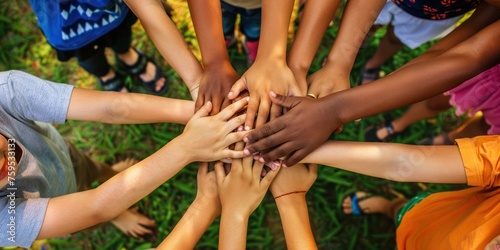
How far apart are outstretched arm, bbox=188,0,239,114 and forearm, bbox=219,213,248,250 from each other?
30 cm

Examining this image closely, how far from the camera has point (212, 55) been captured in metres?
1.21

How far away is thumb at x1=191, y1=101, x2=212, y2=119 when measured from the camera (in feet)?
3.75

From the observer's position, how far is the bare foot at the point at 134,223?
175cm

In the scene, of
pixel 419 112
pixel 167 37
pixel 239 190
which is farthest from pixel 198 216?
pixel 419 112

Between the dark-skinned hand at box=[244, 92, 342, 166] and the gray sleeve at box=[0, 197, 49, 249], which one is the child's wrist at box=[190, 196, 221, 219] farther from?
the gray sleeve at box=[0, 197, 49, 249]

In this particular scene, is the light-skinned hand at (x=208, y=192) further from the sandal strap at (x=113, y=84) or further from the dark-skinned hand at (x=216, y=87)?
the sandal strap at (x=113, y=84)

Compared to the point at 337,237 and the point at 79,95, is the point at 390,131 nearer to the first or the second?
the point at 337,237

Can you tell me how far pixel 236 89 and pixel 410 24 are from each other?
29.8 inches

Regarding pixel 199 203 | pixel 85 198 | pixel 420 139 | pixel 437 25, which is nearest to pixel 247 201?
pixel 199 203

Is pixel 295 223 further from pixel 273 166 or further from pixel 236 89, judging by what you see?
pixel 236 89

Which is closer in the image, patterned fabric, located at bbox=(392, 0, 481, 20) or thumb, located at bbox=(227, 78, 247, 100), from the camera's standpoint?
thumb, located at bbox=(227, 78, 247, 100)

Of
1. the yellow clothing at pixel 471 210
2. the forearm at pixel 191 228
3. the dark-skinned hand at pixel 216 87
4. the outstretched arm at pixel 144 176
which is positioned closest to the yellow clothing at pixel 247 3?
the dark-skinned hand at pixel 216 87

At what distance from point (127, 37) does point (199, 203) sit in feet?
2.59

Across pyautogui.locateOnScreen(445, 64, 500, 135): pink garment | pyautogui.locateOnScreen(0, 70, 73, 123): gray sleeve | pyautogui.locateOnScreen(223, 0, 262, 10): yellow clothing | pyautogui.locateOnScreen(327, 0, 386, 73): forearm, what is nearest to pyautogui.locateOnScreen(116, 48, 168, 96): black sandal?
pyautogui.locateOnScreen(223, 0, 262, 10): yellow clothing
